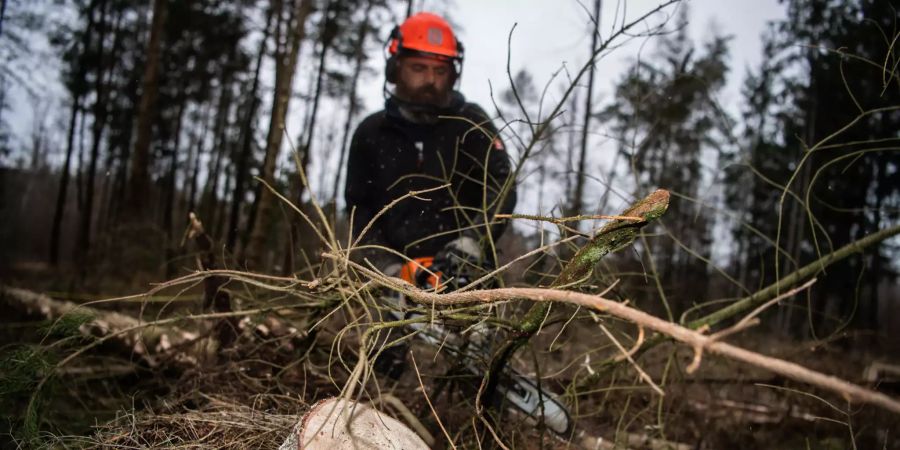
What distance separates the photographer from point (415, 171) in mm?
3266

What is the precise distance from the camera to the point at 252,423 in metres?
1.85

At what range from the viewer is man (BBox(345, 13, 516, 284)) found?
10.4ft

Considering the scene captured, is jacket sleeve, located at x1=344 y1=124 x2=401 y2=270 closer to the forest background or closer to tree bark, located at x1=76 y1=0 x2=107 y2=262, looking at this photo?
the forest background

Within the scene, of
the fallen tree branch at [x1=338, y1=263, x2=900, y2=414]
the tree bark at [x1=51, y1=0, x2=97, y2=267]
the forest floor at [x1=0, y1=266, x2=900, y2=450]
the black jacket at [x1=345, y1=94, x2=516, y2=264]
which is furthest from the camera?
the tree bark at [x1=51, y1=0, x2=97, y2=267]

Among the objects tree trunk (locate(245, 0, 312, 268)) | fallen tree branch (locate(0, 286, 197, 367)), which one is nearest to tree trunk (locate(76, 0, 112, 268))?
fallen tree branch (locate(0, 286, 197, 367))

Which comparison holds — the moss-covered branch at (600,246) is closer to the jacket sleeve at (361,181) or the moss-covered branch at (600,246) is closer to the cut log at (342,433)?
the cut log at (342,433)

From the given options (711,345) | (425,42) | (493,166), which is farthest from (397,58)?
(711,345)

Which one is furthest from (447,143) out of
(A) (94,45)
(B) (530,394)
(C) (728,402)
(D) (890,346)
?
(A) (94,45)

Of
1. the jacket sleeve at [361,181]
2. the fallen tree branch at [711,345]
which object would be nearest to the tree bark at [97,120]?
the jacket sleeve at [361,181]

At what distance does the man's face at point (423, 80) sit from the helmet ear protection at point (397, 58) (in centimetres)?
3

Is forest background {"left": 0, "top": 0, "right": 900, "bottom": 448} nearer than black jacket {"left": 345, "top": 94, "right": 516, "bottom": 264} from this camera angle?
No

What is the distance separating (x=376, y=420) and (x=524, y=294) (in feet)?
2.41

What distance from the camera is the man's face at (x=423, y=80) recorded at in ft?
10.6

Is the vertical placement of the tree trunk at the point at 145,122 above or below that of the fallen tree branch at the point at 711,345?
above
